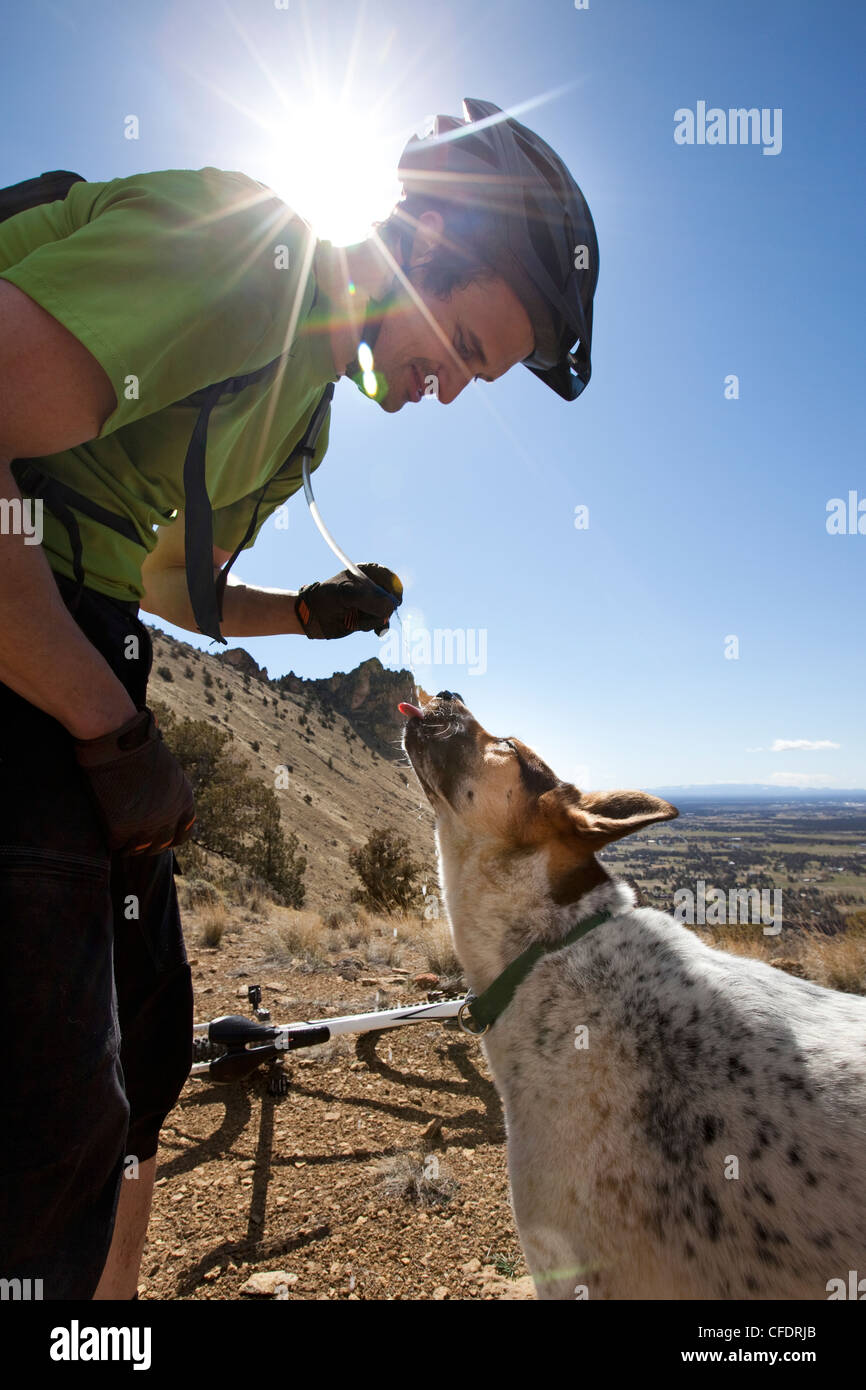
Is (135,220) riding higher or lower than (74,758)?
higher

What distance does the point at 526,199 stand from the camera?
2.64m

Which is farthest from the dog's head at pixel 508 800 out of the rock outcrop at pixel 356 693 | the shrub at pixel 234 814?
the rock outcrop at pixel 356 693

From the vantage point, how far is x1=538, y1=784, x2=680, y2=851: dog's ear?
2.57 meters

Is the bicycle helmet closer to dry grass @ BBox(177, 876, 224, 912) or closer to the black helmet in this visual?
the black helmet

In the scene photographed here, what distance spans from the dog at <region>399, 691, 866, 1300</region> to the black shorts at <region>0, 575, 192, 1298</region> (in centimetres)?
151

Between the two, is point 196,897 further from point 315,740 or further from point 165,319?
point 315,740

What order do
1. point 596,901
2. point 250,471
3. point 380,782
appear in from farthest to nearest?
point 380,782 → point 596,901 → point 250,471

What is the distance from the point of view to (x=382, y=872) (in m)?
17.6

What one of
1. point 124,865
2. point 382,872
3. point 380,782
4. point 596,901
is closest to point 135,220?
point 124,865

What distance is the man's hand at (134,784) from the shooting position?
164 cm

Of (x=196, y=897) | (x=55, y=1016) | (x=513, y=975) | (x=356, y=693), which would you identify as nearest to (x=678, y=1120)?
(x=513, y=975)

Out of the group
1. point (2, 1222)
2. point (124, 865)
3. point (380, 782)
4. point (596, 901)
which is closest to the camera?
point (2, 1222)

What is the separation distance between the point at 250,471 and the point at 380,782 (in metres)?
55.8
